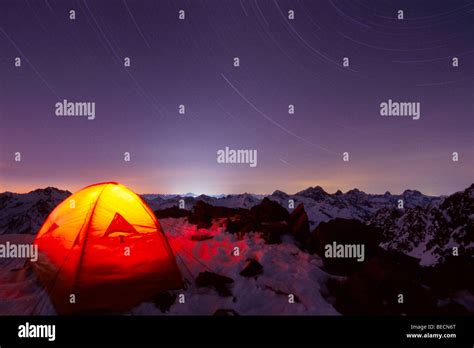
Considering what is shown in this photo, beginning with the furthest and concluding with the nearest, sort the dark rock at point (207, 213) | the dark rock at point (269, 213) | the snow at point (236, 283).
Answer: the dark rock at point (207, 213) → the dark rock at point (269, 213) → the snow at point (236, 283)

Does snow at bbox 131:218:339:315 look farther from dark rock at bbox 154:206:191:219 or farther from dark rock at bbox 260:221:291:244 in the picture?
dark rock at bbox 154:206:191:219

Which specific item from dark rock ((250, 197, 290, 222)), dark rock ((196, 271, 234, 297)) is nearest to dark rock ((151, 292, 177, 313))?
dark rock ((196, 271, 234, 297))

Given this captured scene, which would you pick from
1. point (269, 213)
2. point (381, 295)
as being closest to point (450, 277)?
point (381, 295)

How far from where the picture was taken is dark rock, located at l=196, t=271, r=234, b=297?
27.4ft

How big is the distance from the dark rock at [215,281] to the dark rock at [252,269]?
0.58 meters

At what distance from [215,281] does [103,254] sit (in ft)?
11.6

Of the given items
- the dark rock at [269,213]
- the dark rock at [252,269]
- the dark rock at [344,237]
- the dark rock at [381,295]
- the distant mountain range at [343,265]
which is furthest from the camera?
Answer: the dark rock at [269,213]

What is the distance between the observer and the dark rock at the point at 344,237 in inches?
401

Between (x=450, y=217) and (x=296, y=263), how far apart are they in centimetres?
7383

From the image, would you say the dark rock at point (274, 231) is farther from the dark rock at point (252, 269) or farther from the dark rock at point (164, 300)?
the dark rock at point (164, 300)

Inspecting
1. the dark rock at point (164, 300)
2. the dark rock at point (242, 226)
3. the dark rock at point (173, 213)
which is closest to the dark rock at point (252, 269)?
the dark rock at point (164, 300)

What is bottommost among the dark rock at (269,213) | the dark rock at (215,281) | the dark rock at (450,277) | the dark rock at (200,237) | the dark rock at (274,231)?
the dark rock at (450,277)

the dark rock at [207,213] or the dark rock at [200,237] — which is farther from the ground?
the dark rock at [207,213]

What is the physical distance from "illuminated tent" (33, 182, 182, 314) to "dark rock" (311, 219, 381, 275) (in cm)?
605
